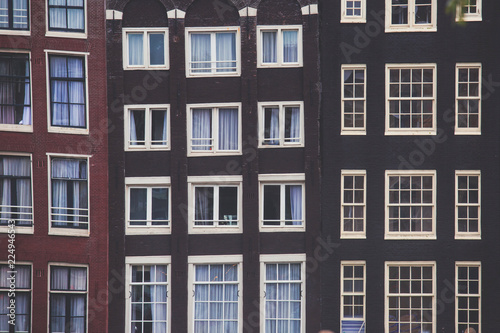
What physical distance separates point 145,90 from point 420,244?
11.2 m

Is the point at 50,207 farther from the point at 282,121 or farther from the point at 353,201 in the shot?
the point at 353,201

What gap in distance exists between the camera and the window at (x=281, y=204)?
2684 cm

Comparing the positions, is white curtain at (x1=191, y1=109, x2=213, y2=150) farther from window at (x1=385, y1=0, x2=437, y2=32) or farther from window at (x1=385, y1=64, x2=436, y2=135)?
window at (x1=385, y1=0, x2=437, y2=32)

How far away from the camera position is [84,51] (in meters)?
26.7

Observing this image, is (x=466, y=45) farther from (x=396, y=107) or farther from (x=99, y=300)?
(x=99, y=300)

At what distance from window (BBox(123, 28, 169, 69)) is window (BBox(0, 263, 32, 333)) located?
823 centimetres

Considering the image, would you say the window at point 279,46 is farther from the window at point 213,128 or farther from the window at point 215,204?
the window at point 215,204

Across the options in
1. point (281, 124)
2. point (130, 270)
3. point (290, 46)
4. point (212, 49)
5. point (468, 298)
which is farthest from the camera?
point (212, 49)

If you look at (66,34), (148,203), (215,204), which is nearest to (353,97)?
(215,204)

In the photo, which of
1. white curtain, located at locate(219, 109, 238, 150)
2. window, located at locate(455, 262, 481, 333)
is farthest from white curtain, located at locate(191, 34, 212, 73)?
window, located at locate(455, 262, 481, 333)

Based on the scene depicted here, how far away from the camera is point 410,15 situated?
87.4 ft

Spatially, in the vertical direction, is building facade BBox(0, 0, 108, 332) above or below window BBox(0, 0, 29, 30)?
below

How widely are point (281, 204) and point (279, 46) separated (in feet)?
18.5

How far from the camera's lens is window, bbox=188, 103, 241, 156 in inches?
1065
